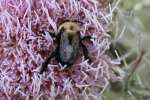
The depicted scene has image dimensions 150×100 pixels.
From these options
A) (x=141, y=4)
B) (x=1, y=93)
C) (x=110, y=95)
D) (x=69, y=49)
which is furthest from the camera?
(x=141, y=4)

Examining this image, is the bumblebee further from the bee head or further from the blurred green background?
the blurred green background

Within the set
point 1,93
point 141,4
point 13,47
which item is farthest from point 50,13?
point 141,4

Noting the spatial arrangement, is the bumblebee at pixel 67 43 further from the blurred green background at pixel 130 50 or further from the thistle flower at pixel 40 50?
the blurred green background at pixel 130 50

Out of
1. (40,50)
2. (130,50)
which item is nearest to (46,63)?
(40,50)

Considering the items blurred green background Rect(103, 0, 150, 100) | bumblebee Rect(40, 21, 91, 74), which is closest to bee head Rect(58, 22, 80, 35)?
bumblebee Rect(40, 21, 91, 74)

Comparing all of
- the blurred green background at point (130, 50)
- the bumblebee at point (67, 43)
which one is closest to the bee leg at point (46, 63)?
the bumblebee at point (67, 43)

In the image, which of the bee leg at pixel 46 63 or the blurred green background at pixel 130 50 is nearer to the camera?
the bee leg at pixel 46 63

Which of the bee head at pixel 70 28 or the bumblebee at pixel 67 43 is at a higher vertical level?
the bee head at pixel 70 28

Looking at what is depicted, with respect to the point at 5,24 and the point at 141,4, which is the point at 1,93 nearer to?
the point at 5,24
